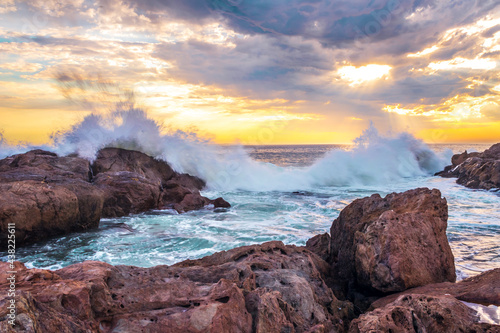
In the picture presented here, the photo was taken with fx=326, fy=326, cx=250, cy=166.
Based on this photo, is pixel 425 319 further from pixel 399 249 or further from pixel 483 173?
pixel 483 173

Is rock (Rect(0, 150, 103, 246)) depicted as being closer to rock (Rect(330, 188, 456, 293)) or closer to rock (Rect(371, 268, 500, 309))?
rock (Rect(330, 188, 456, 293))

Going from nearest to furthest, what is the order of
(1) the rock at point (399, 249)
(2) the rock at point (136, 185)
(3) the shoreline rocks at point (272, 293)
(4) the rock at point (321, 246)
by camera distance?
1. (3) the shoreline rocks at point (272, 293)
2. (1) the rock at point (399, 249)
3. (4) the rock at point (321, 246)
4. (2) the rock at point (136, 185)

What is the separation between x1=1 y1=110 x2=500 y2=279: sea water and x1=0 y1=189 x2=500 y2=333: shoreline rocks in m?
2.20

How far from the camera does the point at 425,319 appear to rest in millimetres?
3176

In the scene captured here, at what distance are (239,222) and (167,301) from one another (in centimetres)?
770

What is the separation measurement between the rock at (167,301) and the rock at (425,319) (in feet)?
1.68

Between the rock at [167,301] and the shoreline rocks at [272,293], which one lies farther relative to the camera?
the shoreline rocks at [272,293]

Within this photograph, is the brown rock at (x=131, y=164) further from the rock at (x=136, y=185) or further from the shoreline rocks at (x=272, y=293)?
the shoreline rocks at (x=272, y=293)

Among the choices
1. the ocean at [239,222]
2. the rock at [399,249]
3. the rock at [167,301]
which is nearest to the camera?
the rock at [167,301]

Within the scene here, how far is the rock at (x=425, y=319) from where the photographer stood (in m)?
3.04

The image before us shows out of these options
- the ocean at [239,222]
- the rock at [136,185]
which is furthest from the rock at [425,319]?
the rock at [136,185]

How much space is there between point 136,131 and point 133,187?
20.6 ft

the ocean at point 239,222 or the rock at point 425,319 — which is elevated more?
the rock at point 425,319

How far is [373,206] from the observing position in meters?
6.55
